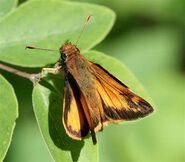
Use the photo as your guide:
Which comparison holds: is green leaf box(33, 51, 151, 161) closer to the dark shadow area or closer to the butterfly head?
the dark shadow area

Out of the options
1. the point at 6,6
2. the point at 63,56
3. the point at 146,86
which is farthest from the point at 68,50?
the point at 146,86

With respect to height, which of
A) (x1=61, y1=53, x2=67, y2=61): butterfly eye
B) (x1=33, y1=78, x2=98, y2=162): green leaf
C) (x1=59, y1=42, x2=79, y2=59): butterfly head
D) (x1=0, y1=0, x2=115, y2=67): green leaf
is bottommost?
(x1=33, y1=78, x2=98, y2=162): green leaf

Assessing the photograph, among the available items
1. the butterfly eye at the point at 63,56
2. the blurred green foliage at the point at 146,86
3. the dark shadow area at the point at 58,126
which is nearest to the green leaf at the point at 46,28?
the butterfly eye at the point at 63,56

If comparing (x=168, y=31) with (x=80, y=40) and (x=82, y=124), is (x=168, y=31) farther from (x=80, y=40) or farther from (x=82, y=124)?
(x=82, y=124)

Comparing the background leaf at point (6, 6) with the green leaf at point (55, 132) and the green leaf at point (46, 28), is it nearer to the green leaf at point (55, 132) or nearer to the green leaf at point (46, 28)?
the green leaf at point (46, 28)

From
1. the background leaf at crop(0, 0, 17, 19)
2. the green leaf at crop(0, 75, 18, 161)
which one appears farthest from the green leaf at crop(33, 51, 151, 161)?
the background leaf at crop(0, 0, 17, 19)

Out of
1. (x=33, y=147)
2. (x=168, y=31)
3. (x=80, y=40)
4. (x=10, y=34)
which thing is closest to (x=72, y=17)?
(x=80, y=40)

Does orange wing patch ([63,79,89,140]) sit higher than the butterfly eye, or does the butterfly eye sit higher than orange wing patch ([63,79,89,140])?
the butterfly eye
